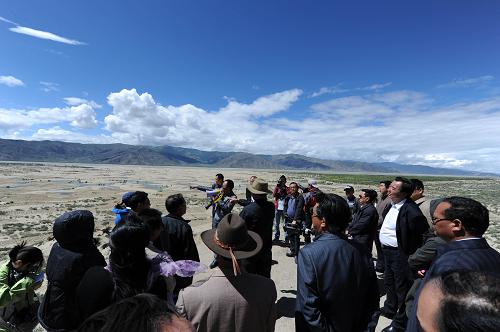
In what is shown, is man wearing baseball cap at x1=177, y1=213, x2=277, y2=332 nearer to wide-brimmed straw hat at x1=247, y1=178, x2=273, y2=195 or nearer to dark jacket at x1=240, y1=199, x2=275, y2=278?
dark jacket at x1=240, y1=199, x2=275, y2=278

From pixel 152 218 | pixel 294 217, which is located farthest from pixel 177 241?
pixel 294 217

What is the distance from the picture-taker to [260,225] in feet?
16.5

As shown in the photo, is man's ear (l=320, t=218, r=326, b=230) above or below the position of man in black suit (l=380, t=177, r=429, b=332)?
above

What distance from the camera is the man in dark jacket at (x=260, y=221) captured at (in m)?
4.98

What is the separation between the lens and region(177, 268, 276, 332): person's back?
2018 mm

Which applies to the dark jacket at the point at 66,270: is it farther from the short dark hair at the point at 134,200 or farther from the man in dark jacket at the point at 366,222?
the man in dark jacket at the point at 366,222

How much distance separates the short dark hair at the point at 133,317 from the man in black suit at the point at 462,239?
1.97 m

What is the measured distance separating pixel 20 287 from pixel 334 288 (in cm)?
345

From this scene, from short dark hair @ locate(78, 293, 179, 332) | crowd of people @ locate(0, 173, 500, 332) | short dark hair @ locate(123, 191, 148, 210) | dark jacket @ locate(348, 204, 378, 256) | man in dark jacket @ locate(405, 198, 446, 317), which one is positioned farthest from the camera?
dark jacket @ locate(348, 204, 378, 256)

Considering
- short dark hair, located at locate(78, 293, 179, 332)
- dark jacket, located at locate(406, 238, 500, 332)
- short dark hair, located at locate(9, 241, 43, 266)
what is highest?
short dark hair, located at locate(78, 293, 179, 332)

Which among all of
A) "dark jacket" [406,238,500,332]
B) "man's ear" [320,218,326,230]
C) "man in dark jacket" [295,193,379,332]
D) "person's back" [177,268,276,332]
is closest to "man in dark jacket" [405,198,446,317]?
"dark jacket" [406,238,500,332]

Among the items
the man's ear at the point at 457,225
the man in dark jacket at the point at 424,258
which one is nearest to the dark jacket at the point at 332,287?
the man's ear at the point at 457,225

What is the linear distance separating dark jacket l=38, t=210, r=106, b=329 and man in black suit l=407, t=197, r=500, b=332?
2.68 meters

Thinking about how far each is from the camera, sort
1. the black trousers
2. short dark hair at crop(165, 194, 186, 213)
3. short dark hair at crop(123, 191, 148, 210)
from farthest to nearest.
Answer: the black trousers < short dark hair at crop(123, 191, 148, 210) < short dark hair at crop(165, 194, 186, 213)
